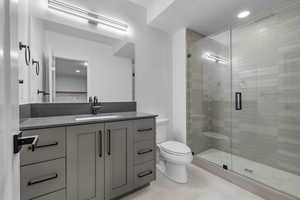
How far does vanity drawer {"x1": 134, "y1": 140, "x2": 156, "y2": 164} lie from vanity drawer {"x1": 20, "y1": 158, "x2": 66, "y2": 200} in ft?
2.25

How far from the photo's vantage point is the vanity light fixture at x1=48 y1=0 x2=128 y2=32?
1.56m

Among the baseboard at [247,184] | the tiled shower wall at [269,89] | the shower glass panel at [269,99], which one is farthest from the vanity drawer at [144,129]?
the tiled shower wall at [269,89]

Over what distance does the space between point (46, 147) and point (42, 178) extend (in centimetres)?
23

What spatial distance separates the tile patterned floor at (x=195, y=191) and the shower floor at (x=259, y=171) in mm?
269

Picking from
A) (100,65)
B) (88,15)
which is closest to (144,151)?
(100,65)

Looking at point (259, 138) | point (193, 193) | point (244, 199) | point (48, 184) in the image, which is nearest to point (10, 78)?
point (48, 184)

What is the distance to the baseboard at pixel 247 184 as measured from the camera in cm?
138

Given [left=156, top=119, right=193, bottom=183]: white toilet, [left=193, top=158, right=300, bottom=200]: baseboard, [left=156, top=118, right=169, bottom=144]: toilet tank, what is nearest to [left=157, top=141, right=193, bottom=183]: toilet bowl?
[left=156, top=119, right=193, bottom=183]: white toilet

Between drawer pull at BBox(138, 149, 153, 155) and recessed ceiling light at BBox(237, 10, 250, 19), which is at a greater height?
recessed ceiling light at BBox(237, 10, 250, 19)

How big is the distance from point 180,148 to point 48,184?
4.71 ft

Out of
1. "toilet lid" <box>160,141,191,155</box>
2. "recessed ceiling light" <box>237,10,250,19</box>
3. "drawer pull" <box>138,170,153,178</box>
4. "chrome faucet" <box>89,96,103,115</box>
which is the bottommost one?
"drawer pull" <box>138,170,153,178</box>

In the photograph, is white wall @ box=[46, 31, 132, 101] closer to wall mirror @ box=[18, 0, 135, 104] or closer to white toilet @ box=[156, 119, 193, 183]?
wall mirror @ box=[18, 0, 135, 104]

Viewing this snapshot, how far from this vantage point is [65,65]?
1.67m

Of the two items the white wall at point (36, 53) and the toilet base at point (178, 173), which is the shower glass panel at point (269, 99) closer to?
the toilet base at point (178, 173)
